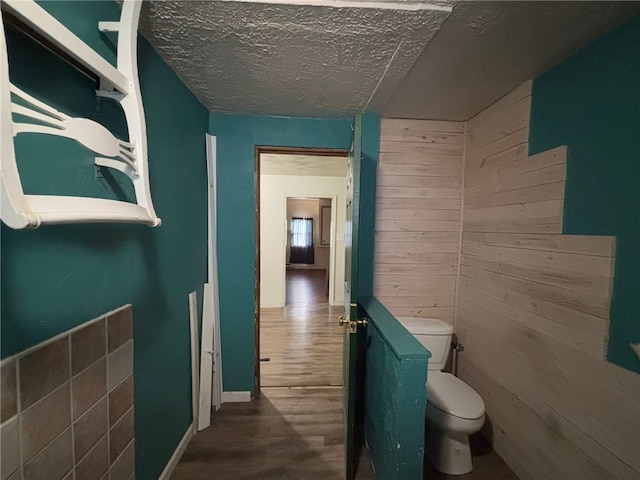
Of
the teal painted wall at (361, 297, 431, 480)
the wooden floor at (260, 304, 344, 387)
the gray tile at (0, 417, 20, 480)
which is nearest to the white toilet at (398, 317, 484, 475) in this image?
the teal painted wall at (361, 297, 431, 480)

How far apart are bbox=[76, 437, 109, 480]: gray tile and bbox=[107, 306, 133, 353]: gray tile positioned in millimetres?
308

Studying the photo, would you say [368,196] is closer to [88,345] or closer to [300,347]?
[88,345]

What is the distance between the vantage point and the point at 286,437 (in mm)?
1710

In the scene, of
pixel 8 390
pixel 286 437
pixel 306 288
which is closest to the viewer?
pixel 8 390

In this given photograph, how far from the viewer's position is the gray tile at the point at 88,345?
2.57 ft

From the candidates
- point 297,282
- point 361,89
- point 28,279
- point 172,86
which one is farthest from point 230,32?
point 297,282

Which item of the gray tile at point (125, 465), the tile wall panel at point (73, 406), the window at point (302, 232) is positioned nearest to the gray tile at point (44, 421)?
the tile wall panel at point (73, 406)

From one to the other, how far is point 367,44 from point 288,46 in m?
0.34

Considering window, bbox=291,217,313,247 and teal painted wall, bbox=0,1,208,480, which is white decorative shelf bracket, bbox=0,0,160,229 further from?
window, bbox=291,217,313,247

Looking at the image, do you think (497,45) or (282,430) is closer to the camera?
(497,45)

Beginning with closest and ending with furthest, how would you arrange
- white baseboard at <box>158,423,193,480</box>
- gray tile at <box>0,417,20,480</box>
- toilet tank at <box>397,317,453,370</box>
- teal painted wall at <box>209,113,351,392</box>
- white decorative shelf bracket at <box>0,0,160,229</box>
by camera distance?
white decorative shelf bracket at <box>0,0,160,229</box> → gray tile at <box>0,417,20,480</box> → white baseboard at <box>158,423,193,480</box> → toilet tank at <box>397,317,453,370</box> → teal painted wall at <box>209,113,351,392</box>

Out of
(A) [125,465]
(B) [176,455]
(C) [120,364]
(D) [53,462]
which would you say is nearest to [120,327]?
(C) [120,364]

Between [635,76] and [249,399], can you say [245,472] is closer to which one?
[249,399]

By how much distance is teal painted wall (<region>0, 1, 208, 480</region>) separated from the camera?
667 mm
